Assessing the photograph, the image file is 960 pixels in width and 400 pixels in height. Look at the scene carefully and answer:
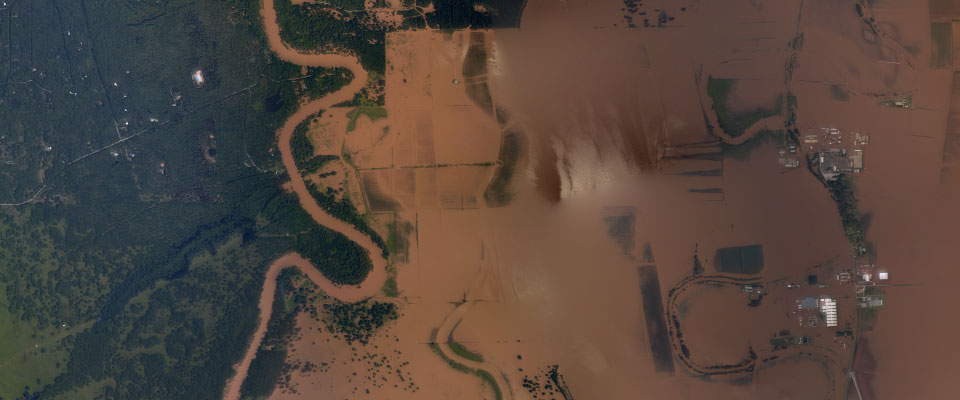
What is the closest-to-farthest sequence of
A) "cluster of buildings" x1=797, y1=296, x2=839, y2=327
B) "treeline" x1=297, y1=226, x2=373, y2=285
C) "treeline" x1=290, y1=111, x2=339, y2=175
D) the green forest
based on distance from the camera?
"cluster of buildings" x1=797, y1=296, x2=839, y2=327
the green forest
"treeline" x1=297, y1=226, x2=373, y2=285
"treeline" x1=290, y1=111, x2=339, y2=175

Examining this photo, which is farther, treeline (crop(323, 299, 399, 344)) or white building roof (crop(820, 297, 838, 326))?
treeline (crop(323, 299, 399, 344))

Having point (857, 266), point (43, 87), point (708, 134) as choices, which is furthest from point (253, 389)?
point (857, 266)

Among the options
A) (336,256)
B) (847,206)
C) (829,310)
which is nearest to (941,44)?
(847,206)

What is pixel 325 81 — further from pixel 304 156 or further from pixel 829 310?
pixel 829 310

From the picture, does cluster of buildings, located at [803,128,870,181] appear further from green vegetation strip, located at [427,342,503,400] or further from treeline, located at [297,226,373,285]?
treeline, located at [297,226,373,285]

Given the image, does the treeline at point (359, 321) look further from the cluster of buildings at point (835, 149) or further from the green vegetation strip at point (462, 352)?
the cluster of buildings at point (835, 149)

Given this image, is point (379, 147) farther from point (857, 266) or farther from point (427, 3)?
point (857, 266)

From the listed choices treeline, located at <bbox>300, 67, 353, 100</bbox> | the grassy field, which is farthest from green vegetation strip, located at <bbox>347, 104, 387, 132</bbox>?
the grassy field

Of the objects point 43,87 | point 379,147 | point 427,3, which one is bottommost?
point 379,147
